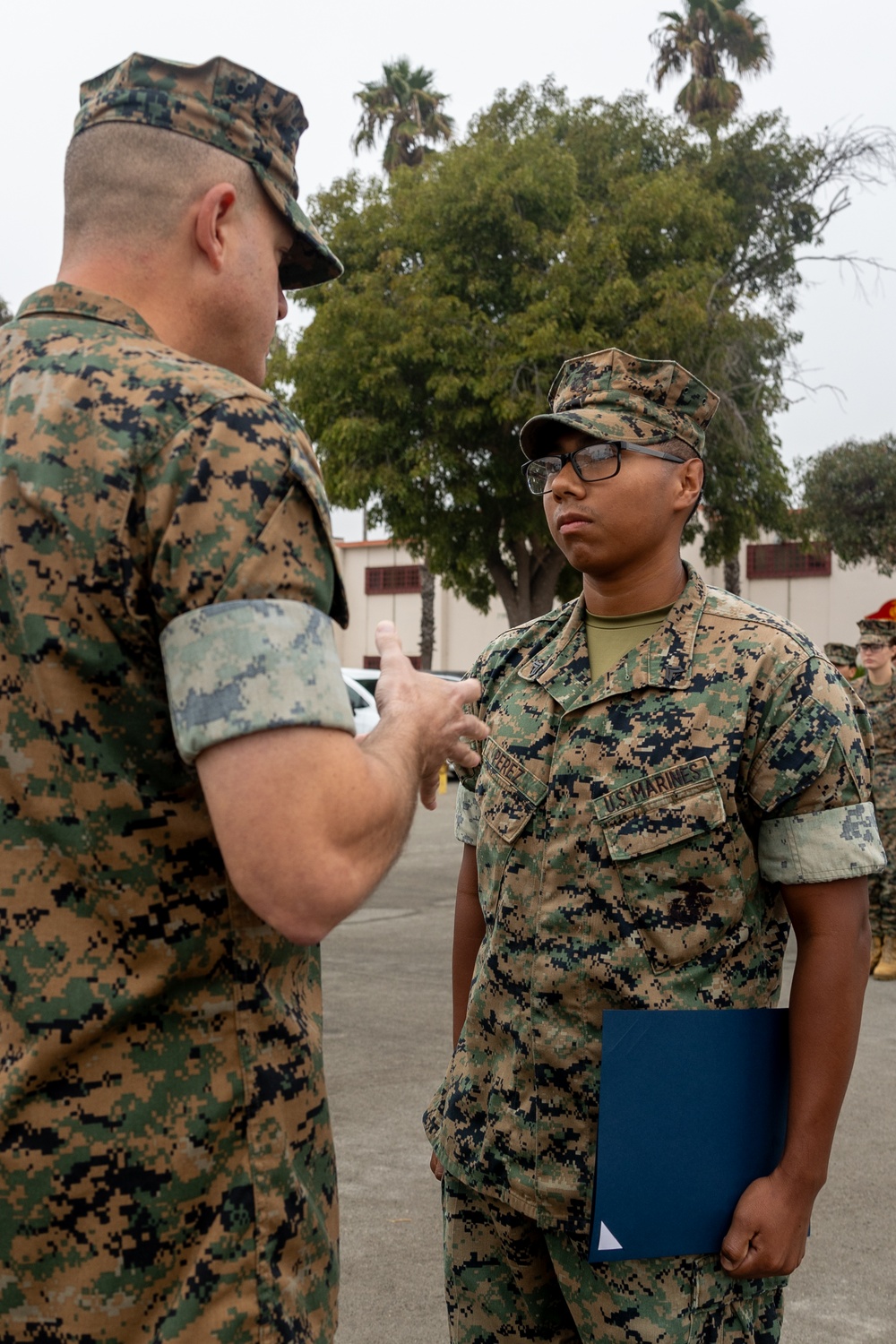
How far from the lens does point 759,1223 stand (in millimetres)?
1966

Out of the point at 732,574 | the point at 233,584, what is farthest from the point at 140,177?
the point at 732,574

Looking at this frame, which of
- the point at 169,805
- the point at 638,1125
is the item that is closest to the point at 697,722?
the point at 638,1125

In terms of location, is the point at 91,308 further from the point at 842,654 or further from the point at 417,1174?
the point at 842,654

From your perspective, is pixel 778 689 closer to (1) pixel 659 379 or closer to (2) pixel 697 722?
(2) pixel 697 722

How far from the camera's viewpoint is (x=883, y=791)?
794cm

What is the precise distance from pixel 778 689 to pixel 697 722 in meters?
0.14

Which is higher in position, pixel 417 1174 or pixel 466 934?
pixel 466 934

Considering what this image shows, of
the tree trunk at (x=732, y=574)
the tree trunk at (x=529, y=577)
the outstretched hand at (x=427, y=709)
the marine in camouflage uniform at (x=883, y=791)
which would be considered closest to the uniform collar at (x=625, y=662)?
the outstretched hand at (x=427, y=709)

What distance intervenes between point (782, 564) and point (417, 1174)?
2894 centimetres

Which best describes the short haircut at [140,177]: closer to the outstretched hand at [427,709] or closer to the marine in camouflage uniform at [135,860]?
the marine in camouflage uniform at [135,860]

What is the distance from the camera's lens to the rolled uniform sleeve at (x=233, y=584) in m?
1.21

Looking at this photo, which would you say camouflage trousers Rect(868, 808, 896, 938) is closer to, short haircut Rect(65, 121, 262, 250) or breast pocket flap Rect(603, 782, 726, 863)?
breast pocket flap Rect(603, 782, 726, 863)

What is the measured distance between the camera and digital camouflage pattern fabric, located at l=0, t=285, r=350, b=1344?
50.2 inches

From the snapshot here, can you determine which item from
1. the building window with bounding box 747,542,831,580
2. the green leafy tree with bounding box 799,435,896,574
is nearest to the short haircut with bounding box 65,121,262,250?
the green leafy tree with bounding box 799,435,896,574
